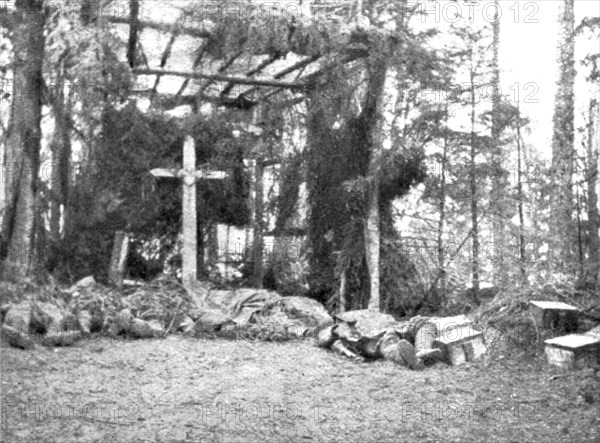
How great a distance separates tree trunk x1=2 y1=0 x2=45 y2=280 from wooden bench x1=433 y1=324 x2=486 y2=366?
5.36 metres

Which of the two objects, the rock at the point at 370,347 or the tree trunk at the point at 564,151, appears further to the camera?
the tree trunk at the point at 564,151

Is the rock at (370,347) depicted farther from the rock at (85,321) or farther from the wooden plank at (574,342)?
the rock at (85,321)

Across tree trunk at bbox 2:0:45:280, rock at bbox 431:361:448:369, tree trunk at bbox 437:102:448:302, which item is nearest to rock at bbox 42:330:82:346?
tree trunk at bbox 2:0:45:280

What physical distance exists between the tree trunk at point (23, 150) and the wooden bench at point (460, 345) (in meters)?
5.36

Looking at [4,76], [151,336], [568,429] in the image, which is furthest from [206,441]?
[4,76]

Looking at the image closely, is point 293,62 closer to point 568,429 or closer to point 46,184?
point 46,184

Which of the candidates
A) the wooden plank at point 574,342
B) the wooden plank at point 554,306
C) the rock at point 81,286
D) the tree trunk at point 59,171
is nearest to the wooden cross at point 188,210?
the rock at point 81,286

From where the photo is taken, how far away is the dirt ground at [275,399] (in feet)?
16.1

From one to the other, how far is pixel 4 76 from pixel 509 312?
23.6 feet

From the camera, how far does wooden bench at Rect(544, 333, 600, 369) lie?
642 cm

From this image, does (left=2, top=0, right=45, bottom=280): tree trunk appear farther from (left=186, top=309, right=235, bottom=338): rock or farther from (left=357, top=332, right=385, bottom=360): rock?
(left=357, top=332, right=385, bottom=360): rock

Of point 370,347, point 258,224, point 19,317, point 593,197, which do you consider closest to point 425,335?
point 370,347

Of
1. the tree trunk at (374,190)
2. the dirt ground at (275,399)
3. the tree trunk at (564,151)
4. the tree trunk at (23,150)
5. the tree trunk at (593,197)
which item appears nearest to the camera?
the dirt ground at (275,399)

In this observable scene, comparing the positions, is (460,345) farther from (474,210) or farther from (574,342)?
(474,210)
